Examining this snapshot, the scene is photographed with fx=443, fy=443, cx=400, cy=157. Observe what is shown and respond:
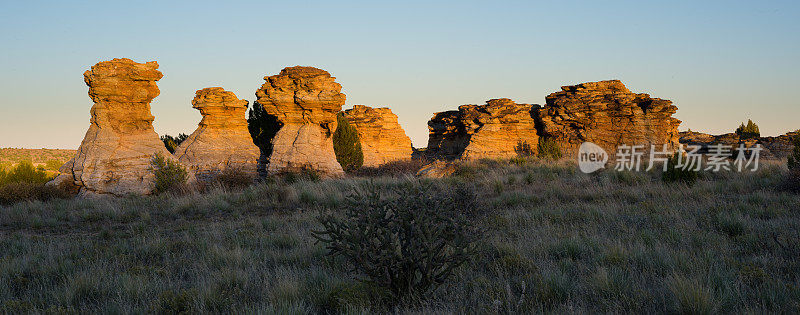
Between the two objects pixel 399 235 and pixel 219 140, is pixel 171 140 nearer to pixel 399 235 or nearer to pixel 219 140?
pixel 219 140

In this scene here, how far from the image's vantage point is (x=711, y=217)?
7.65 metres

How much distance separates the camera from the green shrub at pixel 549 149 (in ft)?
82.8

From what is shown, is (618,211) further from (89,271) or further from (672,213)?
(89,271)

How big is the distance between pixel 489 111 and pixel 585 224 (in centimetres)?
1997

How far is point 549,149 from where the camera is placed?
1017 inches

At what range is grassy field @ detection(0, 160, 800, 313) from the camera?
4.00 metres

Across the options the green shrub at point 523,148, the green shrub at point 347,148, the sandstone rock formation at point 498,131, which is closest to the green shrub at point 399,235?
the green shrub at point 347,148

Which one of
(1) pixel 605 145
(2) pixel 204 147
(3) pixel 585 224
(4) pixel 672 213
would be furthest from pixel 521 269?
(1) pixel 605 145

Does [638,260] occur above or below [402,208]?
below

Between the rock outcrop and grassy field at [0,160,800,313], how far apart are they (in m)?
4.05

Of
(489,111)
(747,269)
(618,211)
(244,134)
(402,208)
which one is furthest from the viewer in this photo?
(489,111)

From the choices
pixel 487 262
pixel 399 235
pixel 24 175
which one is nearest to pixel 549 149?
pixel 487 262

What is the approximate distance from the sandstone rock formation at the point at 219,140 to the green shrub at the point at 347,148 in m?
4.79

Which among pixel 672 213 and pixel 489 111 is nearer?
pixel 672 213
